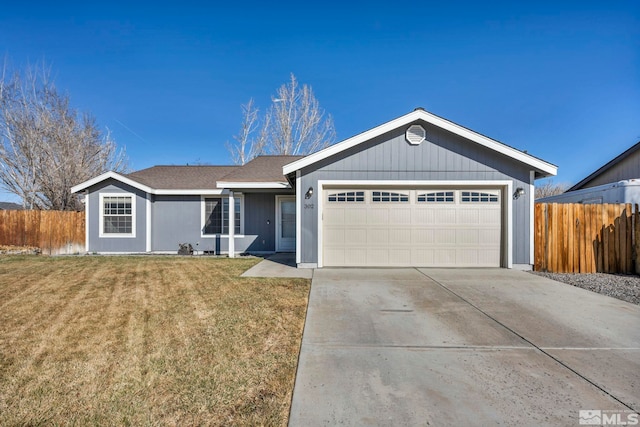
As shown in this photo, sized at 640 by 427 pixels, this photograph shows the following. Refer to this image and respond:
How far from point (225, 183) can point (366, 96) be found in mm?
13302

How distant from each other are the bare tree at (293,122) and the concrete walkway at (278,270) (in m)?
14.9

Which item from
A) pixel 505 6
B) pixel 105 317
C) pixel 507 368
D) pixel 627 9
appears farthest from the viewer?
pixel 505 6

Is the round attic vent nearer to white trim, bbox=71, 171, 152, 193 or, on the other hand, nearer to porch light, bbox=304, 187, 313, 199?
porch light, bbox=304, 187, 313, 199

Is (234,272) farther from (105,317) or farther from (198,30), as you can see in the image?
(198,30)

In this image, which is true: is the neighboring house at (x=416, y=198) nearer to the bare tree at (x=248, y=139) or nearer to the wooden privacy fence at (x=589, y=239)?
the wooden privacy fence at (x=589, y=239)

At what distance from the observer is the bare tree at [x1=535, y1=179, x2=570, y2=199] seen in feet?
122

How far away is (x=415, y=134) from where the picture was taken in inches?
314

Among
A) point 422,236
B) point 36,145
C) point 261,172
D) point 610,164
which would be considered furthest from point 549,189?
point 36,145

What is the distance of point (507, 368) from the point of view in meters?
2.91

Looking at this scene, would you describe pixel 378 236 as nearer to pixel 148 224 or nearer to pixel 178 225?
pixel 178 225

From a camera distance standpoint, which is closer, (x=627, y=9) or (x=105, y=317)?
(x=105, y=317)

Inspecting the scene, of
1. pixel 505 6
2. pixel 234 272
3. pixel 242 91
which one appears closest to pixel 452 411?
pixel 234 272

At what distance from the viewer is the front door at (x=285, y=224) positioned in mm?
11211

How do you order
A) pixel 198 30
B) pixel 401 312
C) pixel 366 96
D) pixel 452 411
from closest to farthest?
1. pixel 452 411
2. pixel 401 312
3. pixel 198 30
4. pixel 366 96
